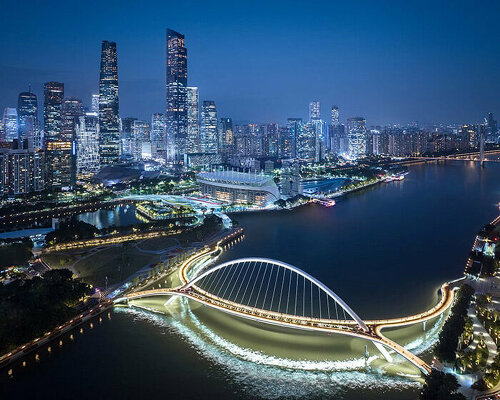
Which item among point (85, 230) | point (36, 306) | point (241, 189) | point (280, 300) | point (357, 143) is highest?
point (357, 143)

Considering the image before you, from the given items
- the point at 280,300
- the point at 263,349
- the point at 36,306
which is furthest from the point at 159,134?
the point at 263,349

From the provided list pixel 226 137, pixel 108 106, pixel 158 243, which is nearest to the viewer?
pixel 158 243

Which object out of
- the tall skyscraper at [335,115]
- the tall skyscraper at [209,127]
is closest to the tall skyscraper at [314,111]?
the tall skyscraper at [335,115]

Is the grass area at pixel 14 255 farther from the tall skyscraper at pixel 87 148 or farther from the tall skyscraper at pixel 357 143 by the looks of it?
the tall skyscraper at pixel 357 143

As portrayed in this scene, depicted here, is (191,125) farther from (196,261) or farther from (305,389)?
(305,389)

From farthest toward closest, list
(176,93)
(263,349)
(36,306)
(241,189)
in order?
(176,93)
(241,189)
(36,306)
(263,349)

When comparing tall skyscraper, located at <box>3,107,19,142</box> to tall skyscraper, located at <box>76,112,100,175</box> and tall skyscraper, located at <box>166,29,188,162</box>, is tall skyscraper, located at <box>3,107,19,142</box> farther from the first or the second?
tall skyscraper, located at <box>166,29,188,162</box>

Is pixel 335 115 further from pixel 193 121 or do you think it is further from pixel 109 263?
pixel 109 263
